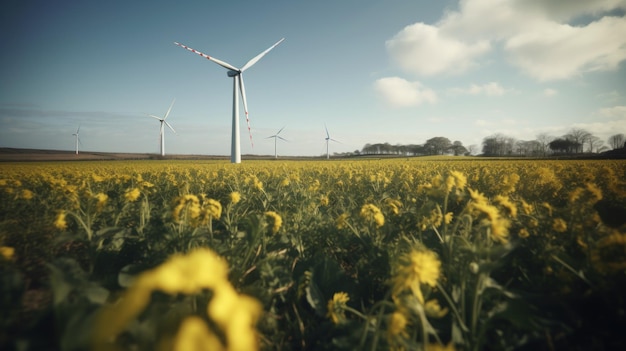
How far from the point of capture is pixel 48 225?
382 centimetres

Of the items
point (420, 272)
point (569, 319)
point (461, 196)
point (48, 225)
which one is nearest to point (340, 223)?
point (461, 196)

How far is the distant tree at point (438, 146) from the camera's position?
A: 12119 cm

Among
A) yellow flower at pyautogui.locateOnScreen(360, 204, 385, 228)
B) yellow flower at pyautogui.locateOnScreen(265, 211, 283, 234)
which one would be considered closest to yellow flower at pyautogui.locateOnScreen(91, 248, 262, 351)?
yellow flower at pyautogui.locateOnScreen(265, 211, 283, 234)

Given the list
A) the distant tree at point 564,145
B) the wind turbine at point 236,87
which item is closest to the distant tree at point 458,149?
the distant tree at point 564,145

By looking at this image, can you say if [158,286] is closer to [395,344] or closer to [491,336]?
[395,344]

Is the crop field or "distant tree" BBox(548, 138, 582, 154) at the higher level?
"distant tree" BBox(548, 138, 582, 154)

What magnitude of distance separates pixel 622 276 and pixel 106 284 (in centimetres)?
395

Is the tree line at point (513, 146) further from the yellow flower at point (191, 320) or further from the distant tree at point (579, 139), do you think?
the yellow flower at point (191, 320)

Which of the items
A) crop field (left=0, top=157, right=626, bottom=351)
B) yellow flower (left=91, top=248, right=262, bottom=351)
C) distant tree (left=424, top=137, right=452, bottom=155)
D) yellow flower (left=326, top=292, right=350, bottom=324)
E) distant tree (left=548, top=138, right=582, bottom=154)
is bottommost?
yellow flower (left=326, top=292, right=350, bottom=324)

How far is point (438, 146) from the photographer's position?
122625mm

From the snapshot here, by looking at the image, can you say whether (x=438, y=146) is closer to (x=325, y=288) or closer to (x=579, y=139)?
(x=579, y=139)

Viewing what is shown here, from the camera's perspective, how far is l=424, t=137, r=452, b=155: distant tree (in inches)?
4771

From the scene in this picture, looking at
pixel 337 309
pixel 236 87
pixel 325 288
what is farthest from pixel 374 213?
pixel 236 87

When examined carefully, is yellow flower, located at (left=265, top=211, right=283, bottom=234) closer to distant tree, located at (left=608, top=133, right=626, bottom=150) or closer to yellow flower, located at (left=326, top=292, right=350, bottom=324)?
yellow flower, located at (left=326, top=292, right=350, bottom=324)
